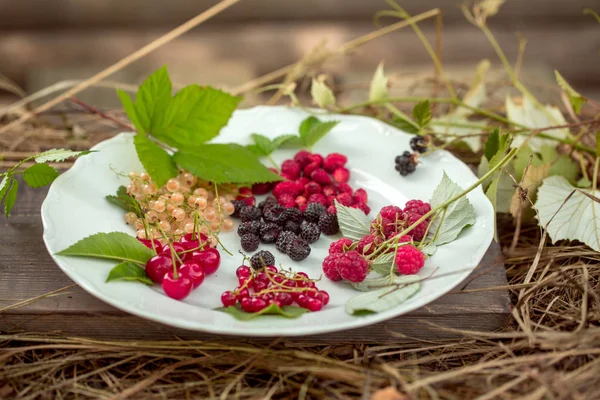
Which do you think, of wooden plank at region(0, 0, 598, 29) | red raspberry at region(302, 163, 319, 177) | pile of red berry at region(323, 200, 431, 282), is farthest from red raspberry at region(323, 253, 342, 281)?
wooden plank at region(0, 0, 598, 29)

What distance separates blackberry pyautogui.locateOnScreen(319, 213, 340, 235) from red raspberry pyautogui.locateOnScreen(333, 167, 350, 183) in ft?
0.51

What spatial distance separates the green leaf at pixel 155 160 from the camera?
3.78ft

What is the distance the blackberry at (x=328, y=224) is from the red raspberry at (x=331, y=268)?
139 mm

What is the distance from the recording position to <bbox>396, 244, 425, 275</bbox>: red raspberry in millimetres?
962

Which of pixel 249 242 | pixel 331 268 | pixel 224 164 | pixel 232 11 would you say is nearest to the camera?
pixel 331 268

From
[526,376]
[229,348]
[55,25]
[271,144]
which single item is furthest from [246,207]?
[55,25]

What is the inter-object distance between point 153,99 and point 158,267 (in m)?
0.39

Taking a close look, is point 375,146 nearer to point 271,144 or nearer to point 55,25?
point 271,144

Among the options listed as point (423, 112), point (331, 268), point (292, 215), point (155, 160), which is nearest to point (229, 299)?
point (331, 268)

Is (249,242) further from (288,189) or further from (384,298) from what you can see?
(384,298)

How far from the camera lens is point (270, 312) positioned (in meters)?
0.87

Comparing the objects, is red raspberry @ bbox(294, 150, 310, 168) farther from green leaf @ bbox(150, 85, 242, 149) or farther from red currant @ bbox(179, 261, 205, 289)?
red currant @ bbox(179, 261, 205, 289)

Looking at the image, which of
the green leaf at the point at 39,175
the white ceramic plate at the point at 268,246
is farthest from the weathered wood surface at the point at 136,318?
the green leaf at the point at 39,175

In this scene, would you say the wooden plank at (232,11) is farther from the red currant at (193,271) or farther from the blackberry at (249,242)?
the red currant at (193,271)
